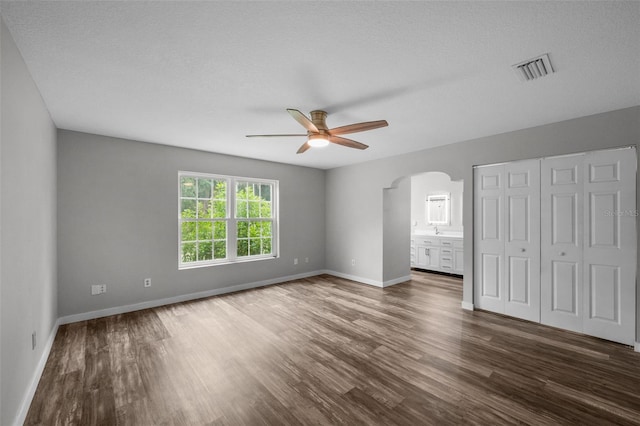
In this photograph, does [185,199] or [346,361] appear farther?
[185,199]

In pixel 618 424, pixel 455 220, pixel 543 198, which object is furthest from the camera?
pixel 455 220

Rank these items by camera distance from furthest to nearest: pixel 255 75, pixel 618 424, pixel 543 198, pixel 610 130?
pixel 543 198 → pixel 610 130 → pixel 255 75 → pixel 618 424

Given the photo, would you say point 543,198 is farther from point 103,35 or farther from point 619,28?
point 103,35

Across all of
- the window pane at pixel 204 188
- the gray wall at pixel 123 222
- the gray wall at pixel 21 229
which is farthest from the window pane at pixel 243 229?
the gray wall at pixel 21 229

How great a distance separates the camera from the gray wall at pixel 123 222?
11.7 feet

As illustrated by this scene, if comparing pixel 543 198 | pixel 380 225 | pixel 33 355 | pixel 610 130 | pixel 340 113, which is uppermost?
pixel 340 113

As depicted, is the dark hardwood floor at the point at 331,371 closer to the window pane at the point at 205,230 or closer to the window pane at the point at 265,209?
the window pane at the point at 205,230

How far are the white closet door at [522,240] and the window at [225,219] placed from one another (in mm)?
4086

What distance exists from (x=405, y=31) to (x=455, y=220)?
5978 mm

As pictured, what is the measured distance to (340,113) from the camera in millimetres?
2975

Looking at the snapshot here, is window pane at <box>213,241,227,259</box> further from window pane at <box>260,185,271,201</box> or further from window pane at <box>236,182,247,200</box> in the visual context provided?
window pane at <box>260,185,271,201</box>

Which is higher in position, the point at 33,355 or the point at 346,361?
the point at 33,355

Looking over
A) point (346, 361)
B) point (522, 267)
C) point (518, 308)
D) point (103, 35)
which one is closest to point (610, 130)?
point (522, 267)

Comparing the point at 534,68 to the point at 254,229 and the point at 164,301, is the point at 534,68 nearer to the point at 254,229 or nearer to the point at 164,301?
the point at 254,229
